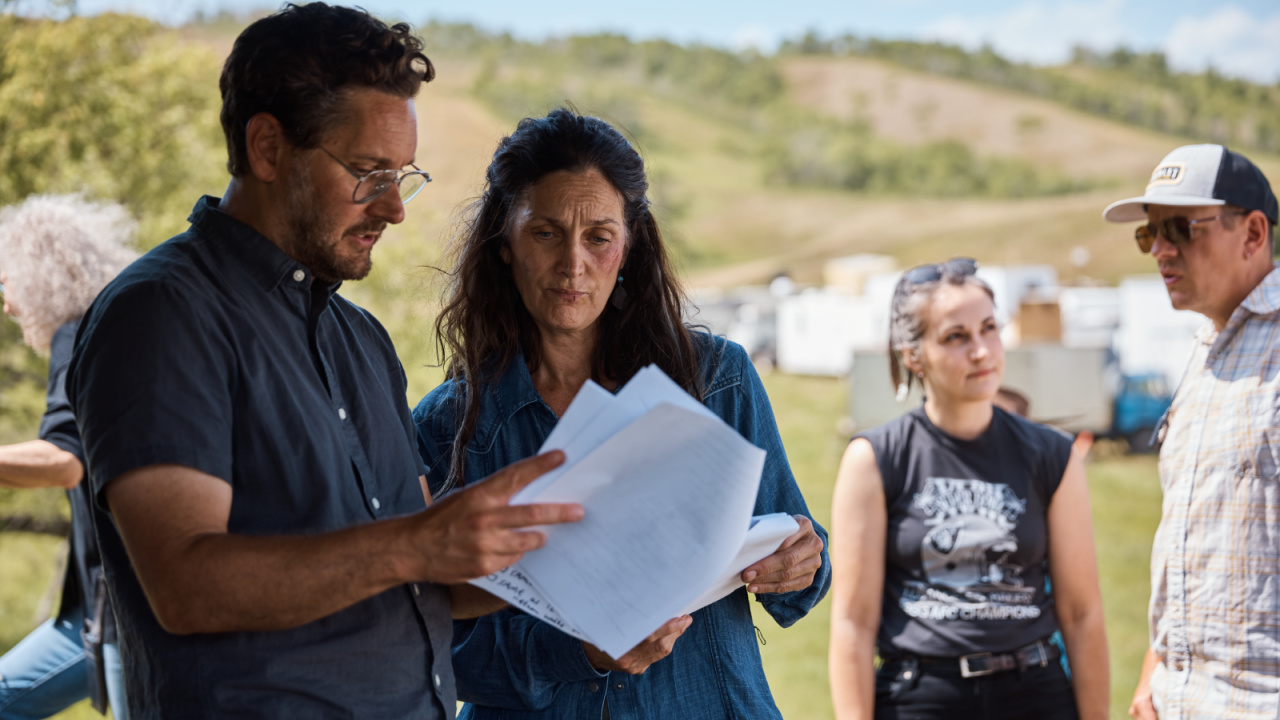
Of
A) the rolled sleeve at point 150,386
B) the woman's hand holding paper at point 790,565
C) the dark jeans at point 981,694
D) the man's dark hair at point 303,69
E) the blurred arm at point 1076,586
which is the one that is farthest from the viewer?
the blurred arm at point 1076,586

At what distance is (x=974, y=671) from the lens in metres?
3.09

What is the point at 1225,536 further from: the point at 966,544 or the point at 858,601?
the point at 858,601

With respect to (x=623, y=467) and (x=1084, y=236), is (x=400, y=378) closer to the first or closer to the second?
(x=623, y=467)

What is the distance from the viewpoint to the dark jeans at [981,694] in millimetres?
3078

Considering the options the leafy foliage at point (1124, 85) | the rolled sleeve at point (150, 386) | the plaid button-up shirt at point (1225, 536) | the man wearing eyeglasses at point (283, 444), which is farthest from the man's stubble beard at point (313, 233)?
the leafy foliage at point (1124, 85)

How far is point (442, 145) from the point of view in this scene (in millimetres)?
60469

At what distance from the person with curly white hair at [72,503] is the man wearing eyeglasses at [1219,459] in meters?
3.24

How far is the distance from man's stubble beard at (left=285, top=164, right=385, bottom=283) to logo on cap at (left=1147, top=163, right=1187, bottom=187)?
246cm

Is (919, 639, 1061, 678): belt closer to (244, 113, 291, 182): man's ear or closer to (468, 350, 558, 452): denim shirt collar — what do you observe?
(468, 350, 558, 452): denim shirt collar

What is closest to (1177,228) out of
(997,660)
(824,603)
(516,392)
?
(997,660)

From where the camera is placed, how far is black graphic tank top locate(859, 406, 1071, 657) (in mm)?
3137

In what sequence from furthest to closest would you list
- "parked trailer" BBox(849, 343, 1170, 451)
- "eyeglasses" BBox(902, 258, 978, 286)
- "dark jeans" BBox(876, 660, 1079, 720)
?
1. "parked trailer" BBox(849, 343, 1170, 451)
2. "eyeglasses" BBox(902, 258, 978, 286)
3. "dark jeans" BBox(876, 660, 1079, 720)

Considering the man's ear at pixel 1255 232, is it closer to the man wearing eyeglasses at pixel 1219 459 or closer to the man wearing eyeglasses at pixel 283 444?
the man wearing eyeglasses at pixel 1219 459

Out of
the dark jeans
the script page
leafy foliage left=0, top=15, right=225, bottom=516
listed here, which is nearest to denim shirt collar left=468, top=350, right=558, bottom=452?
the script page
